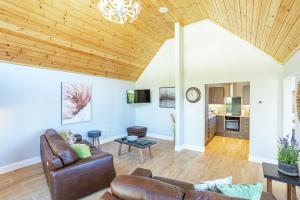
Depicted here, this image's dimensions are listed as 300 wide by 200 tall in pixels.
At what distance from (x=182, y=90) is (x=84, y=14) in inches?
125

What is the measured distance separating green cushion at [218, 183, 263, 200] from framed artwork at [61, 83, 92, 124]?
4240 millimetres

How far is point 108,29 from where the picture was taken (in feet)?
12.0

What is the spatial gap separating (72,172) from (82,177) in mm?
185

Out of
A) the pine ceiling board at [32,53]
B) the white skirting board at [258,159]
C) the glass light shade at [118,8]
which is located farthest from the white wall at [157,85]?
the glass light shade at [118,8]

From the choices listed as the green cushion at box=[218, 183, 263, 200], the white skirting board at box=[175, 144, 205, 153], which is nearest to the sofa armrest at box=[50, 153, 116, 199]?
the green cushion at box=[218, 183, 263, 200]

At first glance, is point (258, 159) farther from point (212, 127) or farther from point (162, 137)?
point (162, 137)

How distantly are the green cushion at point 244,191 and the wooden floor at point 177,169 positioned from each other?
181 cm

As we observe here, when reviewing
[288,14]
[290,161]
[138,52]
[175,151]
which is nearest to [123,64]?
[138,52]

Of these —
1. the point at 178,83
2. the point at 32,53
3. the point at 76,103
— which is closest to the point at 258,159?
the point at 178,83

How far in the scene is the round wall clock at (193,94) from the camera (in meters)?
4.60

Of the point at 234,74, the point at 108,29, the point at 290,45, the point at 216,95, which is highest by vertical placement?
the point at 108,29

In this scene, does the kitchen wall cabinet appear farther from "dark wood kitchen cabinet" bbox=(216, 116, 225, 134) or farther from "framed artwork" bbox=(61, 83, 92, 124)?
"framed artwork" bbox=(61, 83, 92, 124)

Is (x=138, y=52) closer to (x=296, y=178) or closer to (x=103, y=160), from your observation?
(x=103, y=160)

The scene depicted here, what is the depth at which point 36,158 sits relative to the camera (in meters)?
3.81
